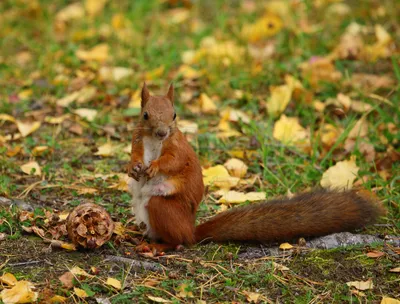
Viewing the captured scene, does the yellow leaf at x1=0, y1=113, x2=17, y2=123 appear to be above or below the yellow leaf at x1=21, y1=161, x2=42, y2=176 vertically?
above

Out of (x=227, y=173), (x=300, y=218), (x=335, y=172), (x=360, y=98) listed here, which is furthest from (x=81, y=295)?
(x=360, y=98)

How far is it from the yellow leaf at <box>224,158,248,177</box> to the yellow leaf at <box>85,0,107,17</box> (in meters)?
2.69

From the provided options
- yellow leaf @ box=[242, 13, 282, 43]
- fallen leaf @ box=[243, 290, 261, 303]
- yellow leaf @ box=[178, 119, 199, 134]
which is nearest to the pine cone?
fallen leaf @ box=[243, 290, 261, 303]

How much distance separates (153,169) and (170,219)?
20 centimetres

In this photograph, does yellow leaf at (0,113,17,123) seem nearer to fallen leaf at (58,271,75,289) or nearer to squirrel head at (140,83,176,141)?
squirrel head at (140,83,176,141)

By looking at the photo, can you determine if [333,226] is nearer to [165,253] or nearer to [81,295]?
[165,253]

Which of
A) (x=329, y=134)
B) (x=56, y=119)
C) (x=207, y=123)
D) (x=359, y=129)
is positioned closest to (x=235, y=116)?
(x=207, y=123)

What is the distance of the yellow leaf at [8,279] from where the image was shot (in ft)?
7.31

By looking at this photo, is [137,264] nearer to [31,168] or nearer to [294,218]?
[294,218]

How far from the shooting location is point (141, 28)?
5367 millimetres

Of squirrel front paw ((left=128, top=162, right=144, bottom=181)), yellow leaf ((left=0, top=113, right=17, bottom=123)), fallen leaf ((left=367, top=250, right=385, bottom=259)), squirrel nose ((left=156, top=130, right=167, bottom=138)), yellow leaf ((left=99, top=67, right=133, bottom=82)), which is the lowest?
fallen leaf ((left=367, top=250, right=385, bottom=259))

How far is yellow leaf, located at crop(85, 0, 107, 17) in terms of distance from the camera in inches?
224

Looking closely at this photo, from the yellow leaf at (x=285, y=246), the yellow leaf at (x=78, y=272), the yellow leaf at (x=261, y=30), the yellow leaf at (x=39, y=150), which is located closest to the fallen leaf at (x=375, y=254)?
the yellow leaf at (x=285, y=246)

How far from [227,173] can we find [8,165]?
1.06 m
